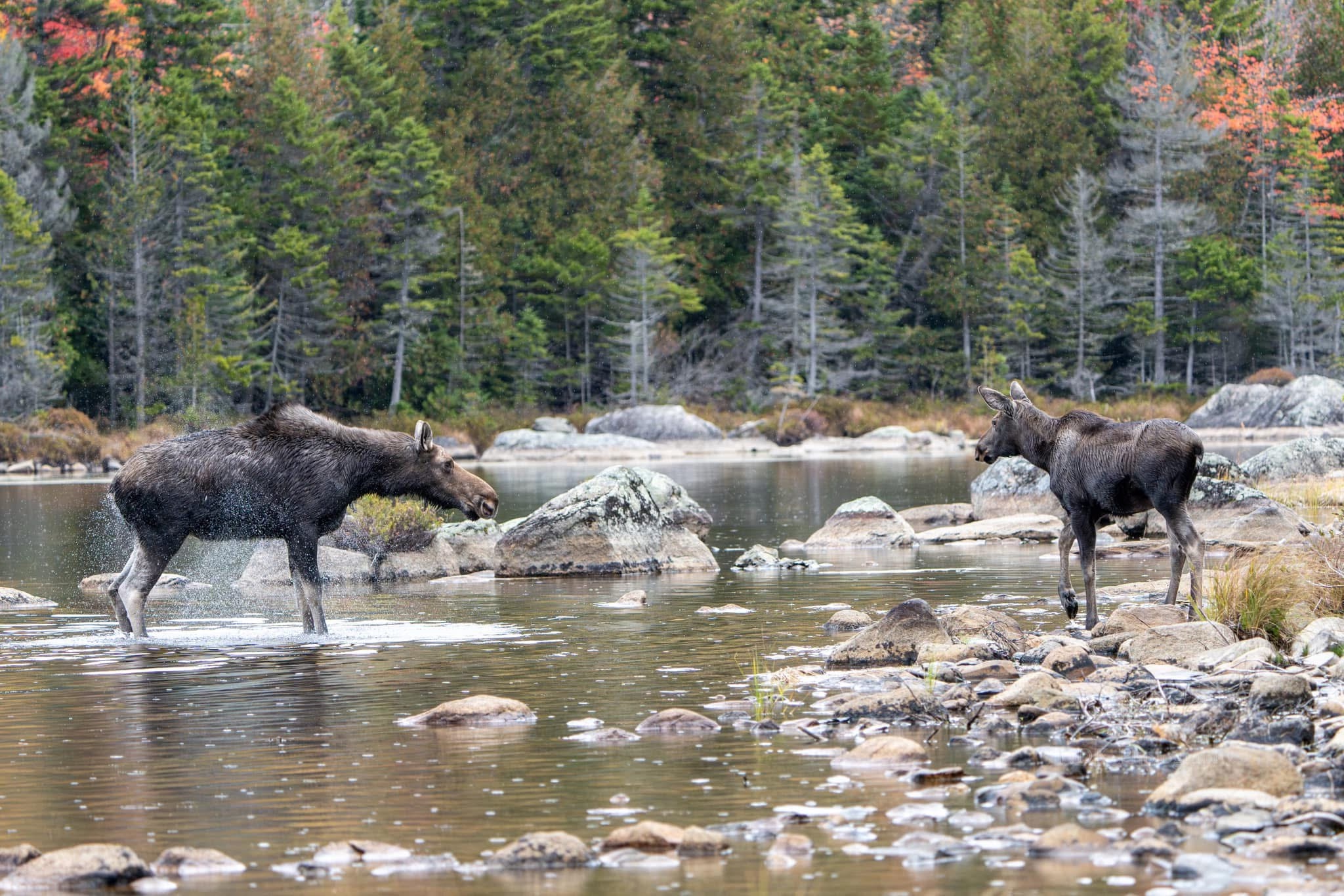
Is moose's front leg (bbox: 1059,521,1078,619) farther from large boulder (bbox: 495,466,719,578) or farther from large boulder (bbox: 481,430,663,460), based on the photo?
large boulder (bbox: 481,430,663,460)

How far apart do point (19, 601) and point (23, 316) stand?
166 feet

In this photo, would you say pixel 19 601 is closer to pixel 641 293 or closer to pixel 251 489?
pixel 251 489

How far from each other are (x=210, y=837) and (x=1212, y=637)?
8523mm

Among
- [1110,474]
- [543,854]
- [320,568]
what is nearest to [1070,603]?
[1110,474]

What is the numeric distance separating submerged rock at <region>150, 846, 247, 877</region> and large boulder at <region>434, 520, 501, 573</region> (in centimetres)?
1708

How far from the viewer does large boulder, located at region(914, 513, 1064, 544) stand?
29.3 m

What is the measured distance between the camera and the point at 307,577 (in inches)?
713

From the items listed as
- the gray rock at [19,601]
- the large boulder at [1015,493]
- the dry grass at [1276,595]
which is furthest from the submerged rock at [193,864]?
the large boulder at [1015,493]

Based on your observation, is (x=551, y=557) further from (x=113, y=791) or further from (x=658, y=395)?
(x=658, y=395)

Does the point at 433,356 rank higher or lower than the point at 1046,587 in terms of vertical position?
higher

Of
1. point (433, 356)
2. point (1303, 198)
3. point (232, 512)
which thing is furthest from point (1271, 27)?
point (232, 512)

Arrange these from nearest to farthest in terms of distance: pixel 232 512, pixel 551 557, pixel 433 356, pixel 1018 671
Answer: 1. pixel 1018 671
2. pixel 232 512
3. pixel 551 557
4. pixel 433 356

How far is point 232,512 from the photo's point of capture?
59.3ft

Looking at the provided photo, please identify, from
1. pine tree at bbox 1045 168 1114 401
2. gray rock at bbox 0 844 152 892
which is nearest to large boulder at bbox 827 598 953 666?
gray rock at bbox 0 844 152 892
